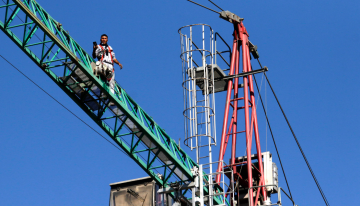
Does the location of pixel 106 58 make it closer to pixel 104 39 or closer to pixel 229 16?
pixel 104 39

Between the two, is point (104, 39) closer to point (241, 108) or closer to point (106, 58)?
point (106, 58)

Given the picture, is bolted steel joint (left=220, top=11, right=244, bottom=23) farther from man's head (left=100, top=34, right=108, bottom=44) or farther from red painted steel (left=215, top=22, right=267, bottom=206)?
man's head (left=100, top=34, right=108, bottom=44)

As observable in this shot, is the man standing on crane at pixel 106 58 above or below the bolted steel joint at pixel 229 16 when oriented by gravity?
below

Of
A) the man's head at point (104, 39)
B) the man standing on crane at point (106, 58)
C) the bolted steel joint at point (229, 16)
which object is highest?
the bolted steel joint at point (229, 16)

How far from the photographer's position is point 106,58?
28250mm

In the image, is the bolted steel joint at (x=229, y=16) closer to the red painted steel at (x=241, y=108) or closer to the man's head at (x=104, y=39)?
the red painted steel at (x=241, y=108)

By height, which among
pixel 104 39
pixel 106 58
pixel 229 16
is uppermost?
pixel 229 16

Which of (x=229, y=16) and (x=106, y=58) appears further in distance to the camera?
(x=229, y=16)

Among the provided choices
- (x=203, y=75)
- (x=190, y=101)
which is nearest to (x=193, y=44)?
(x=203, y=75)

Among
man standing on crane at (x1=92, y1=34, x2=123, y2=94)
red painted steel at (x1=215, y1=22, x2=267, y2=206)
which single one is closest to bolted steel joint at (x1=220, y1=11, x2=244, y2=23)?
red painted steel at (x1=215, y1=22, x2=267, y2=206)

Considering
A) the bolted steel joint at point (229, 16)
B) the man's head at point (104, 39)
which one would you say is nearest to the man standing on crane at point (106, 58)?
the man's head at point (104, 39)

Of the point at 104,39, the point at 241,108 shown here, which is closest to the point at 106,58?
the point at 104,39

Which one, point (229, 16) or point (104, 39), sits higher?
point (229, 16)

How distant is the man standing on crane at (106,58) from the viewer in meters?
28.1
